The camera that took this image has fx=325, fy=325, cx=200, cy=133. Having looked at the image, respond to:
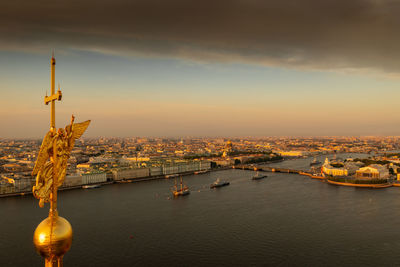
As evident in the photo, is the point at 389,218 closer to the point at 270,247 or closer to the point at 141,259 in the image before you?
the point at 270,247

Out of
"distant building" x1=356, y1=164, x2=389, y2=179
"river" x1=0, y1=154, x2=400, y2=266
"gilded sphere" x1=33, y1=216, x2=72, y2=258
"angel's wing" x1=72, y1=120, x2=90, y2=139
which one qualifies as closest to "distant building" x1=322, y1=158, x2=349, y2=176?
"distant building" x1=356, y1=164, x2=389, y2=179

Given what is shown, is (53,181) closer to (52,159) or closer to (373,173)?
(52,159)

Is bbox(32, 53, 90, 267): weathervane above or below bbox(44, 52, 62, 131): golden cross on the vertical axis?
below

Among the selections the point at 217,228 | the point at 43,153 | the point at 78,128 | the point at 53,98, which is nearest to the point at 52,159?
the point at 43,153

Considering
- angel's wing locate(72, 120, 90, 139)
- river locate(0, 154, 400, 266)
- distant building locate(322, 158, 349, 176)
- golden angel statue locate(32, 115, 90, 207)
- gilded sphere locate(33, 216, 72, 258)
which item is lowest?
river locate(0, 154, 400, 266)

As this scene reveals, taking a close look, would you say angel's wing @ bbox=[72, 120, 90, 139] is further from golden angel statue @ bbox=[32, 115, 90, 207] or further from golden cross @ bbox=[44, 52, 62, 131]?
golden cross @ bbox=[44, 52, 62, 131]

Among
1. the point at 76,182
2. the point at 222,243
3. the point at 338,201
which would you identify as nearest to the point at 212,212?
the point at 222,243
